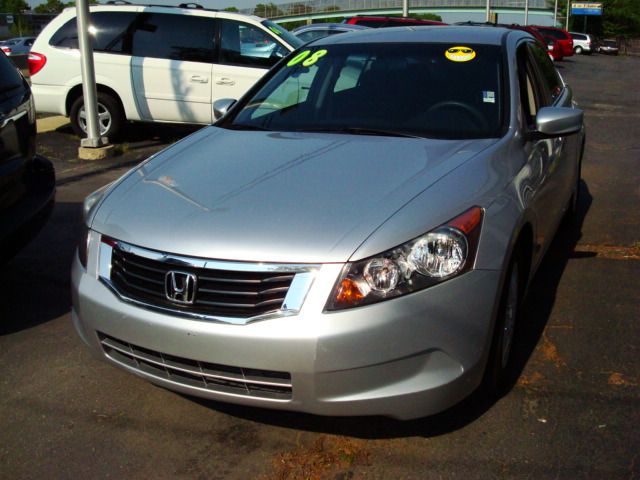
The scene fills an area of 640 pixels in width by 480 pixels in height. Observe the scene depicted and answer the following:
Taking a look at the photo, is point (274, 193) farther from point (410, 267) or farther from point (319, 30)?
point (319, 30)

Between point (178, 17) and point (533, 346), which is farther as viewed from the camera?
point (178, 17)

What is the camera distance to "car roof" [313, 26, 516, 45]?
4.53 m

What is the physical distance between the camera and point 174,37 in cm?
998

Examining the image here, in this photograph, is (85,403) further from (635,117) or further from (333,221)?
(635,117)

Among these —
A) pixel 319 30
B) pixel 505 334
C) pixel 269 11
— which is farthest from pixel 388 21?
pixel 269 11

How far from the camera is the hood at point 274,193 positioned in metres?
2.79

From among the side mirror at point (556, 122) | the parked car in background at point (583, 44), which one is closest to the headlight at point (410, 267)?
the side mirror at point (556, 122)

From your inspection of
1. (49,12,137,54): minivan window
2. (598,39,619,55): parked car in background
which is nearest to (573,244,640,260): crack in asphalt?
(49,12,137,54): minivan window

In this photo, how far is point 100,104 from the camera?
10000 mm

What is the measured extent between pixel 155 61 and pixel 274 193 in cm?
737

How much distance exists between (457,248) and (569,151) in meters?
2.44

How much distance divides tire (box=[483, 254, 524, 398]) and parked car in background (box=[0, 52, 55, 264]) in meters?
2.63

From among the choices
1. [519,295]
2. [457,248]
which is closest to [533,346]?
[519,295]

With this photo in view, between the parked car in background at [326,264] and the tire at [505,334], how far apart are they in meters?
0.01
